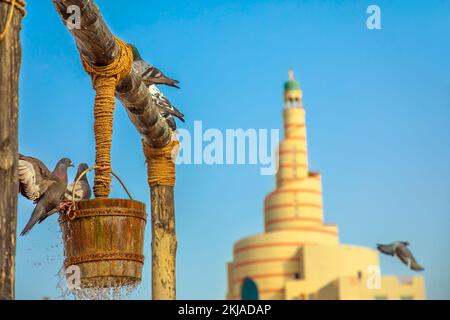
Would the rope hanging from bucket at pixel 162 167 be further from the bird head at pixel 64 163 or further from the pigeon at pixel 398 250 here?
the pigeon at pixel 398 250

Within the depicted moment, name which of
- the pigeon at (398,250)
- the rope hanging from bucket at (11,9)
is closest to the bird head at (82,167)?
the rope hanging from bucket at (11,9)

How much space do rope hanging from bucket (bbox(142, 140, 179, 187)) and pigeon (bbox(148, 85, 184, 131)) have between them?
164 mm

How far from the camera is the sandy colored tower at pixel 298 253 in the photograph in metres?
33.2

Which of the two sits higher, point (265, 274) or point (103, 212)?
point (265, 274)

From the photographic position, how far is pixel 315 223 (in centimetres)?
4106

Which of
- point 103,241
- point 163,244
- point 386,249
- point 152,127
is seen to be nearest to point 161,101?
point 152,127

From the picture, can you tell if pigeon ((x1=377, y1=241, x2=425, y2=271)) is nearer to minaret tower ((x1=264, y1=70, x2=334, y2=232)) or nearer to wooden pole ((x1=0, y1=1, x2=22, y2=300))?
wooden pole ((x1=0, y1=1, x2=22, y2=300))

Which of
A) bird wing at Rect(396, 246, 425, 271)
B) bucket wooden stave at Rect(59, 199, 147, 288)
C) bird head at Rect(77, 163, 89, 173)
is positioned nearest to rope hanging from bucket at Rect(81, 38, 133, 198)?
bucket wooden stave at Rect(59, 199, 147, 288)

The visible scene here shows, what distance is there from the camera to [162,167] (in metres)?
5.44

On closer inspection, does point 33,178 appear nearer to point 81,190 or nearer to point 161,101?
point 81,190

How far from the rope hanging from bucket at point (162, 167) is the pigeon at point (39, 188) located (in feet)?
4.48

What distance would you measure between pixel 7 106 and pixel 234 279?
3820 centimetres
